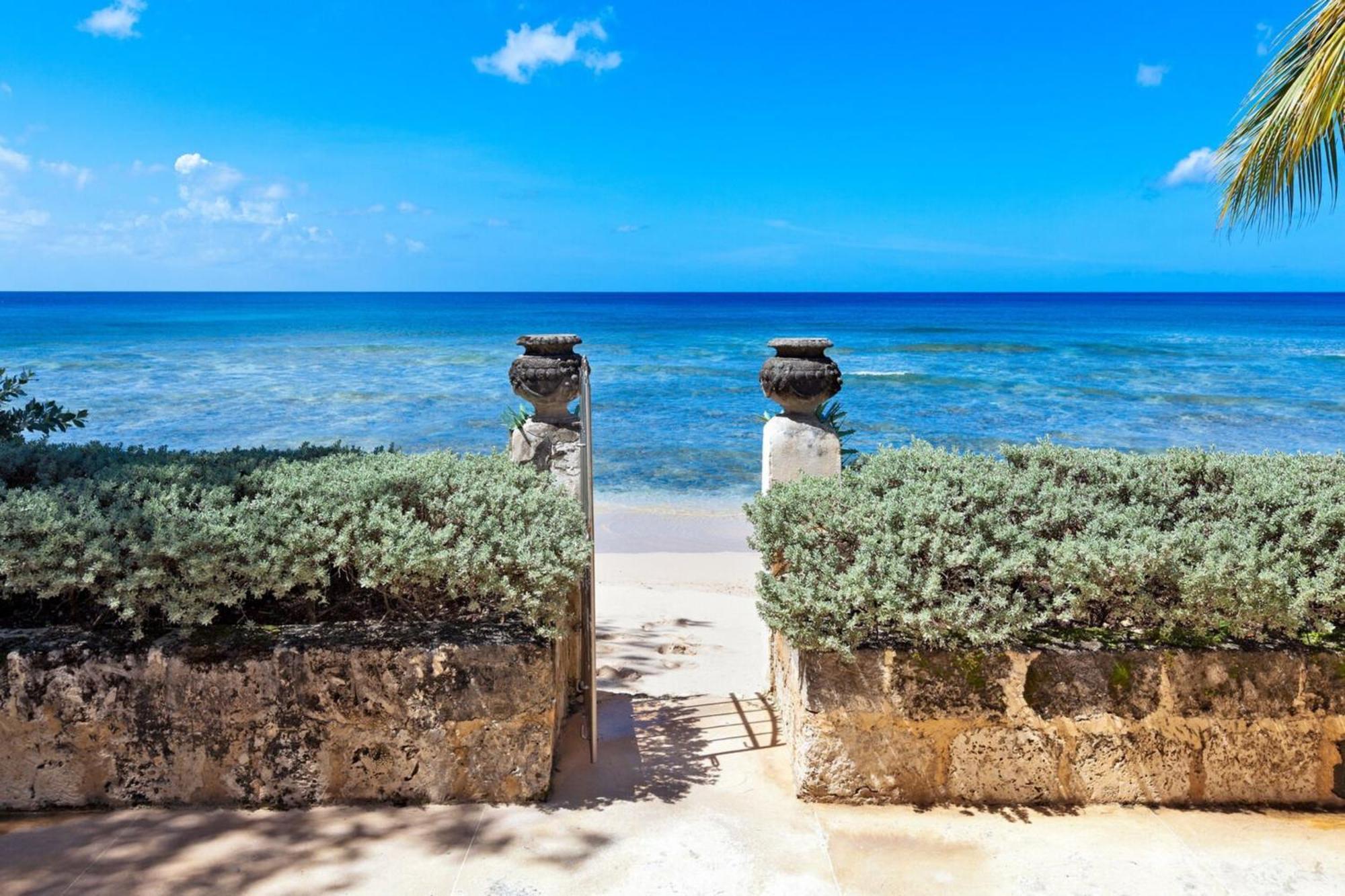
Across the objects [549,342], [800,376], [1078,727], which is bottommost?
[1078,727]

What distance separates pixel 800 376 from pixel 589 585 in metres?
1.54

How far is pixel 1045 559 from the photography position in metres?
3.46

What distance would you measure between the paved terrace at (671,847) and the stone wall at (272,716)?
98 millimetres

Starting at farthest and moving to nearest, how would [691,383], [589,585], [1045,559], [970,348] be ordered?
[970,348]
[691,383]
[589,585]
[1045,559]

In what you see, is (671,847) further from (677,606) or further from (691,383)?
(691,383)

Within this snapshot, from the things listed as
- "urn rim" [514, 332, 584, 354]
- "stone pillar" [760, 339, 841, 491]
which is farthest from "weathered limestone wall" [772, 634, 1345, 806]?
"urn rim" [514, 332, 584, 354]

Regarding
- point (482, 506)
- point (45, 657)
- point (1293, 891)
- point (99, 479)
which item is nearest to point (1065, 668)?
point (1293, 891)

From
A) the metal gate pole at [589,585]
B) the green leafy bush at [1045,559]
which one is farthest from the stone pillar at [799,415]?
the metal gate pole at [589,585]

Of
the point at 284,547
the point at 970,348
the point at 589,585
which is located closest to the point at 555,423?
the point at 589,585

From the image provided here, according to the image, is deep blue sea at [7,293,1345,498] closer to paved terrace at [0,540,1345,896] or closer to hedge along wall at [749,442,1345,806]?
hedge along wall at [749,442,1345,806]

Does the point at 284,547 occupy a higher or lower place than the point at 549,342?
lower

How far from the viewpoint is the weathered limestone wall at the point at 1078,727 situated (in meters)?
3.29

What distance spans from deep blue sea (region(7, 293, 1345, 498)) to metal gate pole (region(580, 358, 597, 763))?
1436 millimetres

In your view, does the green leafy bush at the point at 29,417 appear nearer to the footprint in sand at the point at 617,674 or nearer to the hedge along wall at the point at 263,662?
the hedge along wall at the point at 263,662
